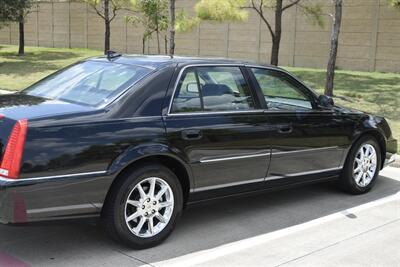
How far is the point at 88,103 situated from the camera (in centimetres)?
449

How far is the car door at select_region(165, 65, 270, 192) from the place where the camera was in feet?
15.2

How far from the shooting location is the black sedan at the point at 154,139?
Answer: 393 cm

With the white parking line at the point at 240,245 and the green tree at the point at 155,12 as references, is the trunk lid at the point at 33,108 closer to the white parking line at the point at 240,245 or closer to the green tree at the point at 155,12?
the white parking line at the point at 240,245

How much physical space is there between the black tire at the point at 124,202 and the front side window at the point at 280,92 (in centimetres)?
144

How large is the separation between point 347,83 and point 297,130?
12.4 m

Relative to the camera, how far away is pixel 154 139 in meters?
4.40

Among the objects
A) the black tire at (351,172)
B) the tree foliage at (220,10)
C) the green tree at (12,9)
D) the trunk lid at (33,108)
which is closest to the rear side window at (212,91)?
the trunk lid at (33,108)

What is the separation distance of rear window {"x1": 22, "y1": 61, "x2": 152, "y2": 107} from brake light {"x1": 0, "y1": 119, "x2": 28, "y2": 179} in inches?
27.5

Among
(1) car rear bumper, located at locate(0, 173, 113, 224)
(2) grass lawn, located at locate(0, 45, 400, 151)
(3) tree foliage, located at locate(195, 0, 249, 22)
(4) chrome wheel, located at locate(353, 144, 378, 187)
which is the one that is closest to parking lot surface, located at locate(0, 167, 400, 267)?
(1) car rear bumper, located at locate(0, 173, 113, 224)

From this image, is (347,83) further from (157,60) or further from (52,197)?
(52,197)

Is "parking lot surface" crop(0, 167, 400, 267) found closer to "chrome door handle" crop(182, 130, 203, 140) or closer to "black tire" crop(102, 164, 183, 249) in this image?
"black tire" crop(102, 164, 183, 249)

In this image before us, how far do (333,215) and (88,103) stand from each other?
2.73 meters

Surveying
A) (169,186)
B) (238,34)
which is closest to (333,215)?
(169,186)

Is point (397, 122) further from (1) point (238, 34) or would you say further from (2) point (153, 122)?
(1) point (238, 34)
